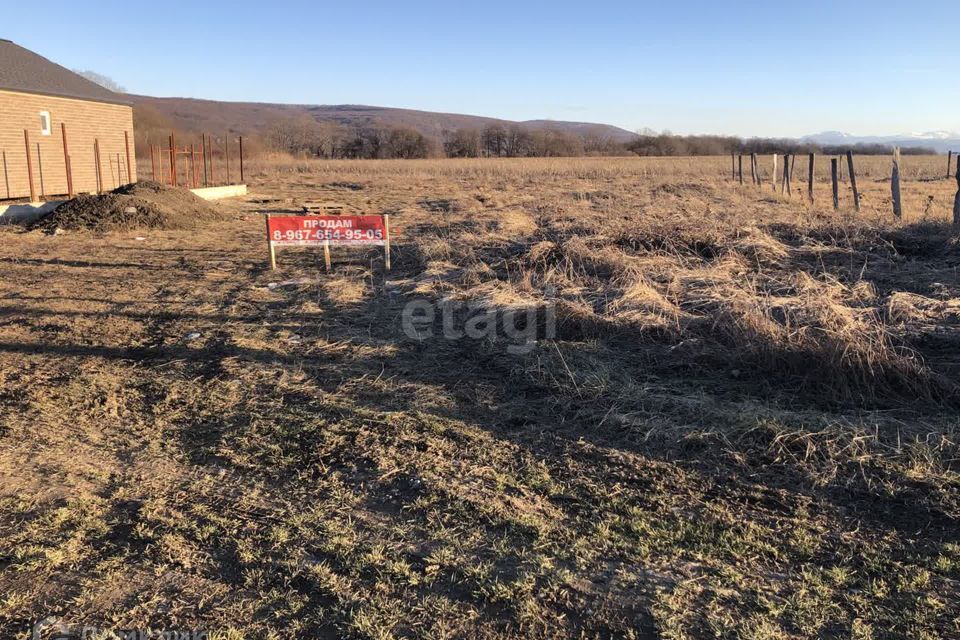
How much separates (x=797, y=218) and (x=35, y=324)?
1186 centimetres

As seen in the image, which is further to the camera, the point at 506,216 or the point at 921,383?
the point at 506,216

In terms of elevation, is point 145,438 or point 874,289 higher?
point 874,289

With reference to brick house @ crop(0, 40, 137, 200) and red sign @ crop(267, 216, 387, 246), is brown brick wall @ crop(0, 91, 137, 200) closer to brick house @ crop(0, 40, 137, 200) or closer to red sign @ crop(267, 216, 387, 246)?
brick house @ crop(0, 40, 137, 200)

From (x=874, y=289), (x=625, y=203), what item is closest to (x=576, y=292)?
(x=874, y=289)

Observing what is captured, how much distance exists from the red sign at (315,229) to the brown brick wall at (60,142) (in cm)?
1412

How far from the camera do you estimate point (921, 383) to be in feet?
15.7

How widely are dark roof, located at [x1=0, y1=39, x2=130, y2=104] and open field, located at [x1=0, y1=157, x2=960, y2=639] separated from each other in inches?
579

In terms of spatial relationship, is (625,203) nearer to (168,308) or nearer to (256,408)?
(168,308)

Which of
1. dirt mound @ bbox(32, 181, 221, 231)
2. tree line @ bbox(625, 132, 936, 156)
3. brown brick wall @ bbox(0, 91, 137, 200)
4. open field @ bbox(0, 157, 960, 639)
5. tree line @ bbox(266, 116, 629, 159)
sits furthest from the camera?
tree line @ bbox(625, 132, 936, 156)

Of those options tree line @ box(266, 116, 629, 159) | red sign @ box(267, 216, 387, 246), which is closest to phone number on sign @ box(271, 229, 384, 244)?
red sign @ box(267, 216, 387, 246)

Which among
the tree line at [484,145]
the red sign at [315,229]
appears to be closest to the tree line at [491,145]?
the tree line at [484,145]

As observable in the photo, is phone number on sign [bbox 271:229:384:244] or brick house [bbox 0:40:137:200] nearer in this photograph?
phone number on sign [bbox 271:229:384:244]

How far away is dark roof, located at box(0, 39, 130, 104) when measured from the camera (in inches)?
A: 779

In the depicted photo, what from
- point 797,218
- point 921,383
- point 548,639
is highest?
point 797,218
